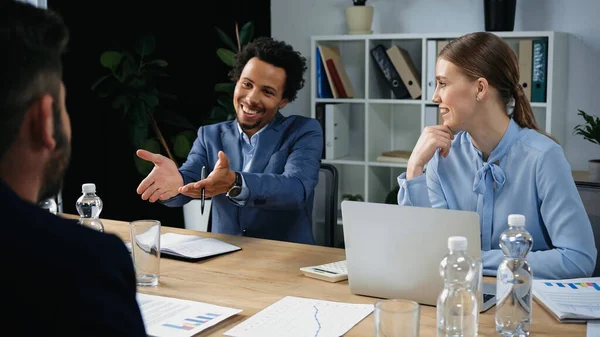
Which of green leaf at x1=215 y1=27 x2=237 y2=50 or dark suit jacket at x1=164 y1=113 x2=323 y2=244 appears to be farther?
green leaf at x1=215 y1=27 x2=237 y2=50

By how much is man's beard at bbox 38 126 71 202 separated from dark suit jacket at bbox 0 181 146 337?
15cm

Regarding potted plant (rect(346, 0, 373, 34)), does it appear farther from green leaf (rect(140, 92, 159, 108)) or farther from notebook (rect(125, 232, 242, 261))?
notebook (rect(125, 232, 242, 261))

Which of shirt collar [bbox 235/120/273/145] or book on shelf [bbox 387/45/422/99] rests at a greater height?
book on shelf [bbox 387/45/422/99]

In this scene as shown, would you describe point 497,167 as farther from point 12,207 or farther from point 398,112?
point 398,112

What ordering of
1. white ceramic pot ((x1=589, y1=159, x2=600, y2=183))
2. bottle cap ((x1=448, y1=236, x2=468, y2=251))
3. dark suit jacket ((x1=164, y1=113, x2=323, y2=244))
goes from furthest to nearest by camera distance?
white ceramic pot ((x1=589, y1=159, x2=600, y2=183)) → dark suit jacket ((x1=164, y1=113, x2=323, y2=244)) → bottle cap ((x1=448, y1=236, x2=468, y2=251))

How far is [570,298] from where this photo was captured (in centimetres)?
161

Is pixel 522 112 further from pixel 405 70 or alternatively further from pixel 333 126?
Result: pixel 333 126

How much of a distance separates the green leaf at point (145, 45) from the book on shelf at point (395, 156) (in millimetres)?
1328

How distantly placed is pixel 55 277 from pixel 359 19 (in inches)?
132

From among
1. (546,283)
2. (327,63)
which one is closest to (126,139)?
(327,63)

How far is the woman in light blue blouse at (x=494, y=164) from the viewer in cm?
189

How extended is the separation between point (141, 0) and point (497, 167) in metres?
2.37

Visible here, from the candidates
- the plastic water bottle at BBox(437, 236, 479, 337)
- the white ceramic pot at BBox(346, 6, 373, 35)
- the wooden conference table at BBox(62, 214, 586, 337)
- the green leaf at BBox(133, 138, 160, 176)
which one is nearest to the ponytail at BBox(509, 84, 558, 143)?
the wooden conference table at BBox(62, 214, 586, 337)

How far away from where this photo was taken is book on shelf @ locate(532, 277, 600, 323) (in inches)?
59.2
